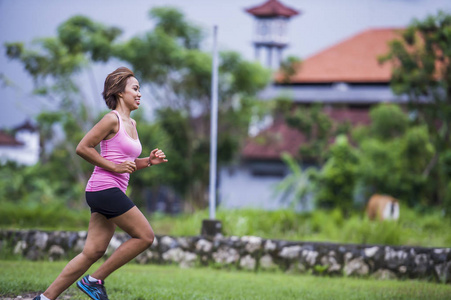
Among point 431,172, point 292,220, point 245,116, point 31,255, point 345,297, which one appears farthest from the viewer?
point 245,116

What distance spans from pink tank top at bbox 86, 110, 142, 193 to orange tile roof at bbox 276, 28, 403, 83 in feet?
65.6

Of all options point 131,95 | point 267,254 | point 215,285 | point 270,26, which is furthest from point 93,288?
point 270,26

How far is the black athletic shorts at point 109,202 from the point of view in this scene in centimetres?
446

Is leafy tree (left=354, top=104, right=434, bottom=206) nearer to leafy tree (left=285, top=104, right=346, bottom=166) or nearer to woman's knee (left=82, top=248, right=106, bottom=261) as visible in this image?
leafy tree (left=285, top=104, right=346, bottom=166)

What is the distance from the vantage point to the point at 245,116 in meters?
21.3

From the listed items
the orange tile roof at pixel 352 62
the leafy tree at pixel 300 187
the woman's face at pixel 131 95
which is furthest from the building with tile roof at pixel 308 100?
the woman's face at pixel 131 95

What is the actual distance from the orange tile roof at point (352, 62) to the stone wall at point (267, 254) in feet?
53.0

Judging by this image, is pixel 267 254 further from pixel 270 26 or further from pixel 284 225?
pixel 270 26

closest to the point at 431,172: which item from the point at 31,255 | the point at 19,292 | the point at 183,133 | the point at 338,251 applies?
the point at 183,133

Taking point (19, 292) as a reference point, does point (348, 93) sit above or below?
above

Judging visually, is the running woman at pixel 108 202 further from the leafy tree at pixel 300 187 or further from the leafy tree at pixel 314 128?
the leafy tree at pixel 314 128

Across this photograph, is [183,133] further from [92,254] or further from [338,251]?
[92,254]

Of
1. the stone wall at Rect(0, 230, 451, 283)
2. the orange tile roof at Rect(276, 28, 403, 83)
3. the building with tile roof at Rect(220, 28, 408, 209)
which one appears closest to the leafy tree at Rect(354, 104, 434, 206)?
the building with tile roof at Rect(220, 28, 408, 209)

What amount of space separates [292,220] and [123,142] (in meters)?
9.30
